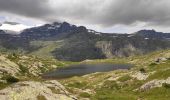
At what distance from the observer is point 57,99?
43.9 meters

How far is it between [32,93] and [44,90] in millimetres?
2687

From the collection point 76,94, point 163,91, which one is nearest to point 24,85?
point 76,94

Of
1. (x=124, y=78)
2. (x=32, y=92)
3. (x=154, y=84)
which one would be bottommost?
(x=124, y=78)

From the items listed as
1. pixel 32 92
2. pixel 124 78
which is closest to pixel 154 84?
pixel 124 78

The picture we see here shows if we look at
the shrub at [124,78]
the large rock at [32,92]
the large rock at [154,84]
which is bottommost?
the shrub at [124,78]

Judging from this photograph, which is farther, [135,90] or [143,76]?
[143,76]

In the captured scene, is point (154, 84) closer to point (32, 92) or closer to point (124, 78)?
point (124, 78)

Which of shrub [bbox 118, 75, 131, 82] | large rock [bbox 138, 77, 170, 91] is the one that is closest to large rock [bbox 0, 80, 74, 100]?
large rock [bbox 138, 77, 170, 91]

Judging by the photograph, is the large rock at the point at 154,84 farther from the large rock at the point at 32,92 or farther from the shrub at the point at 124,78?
the large rock at the point at 32,92

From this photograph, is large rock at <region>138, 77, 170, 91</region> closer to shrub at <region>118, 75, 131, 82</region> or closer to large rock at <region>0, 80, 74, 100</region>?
shrub at <region>118, 75, 131, 82</region>

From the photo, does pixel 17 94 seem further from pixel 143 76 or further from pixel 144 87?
pixel 143 76

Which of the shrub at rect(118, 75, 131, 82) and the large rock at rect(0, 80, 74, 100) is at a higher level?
the large rock at rect(0, 80, 74, 100)

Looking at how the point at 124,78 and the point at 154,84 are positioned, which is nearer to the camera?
the point at 154,84

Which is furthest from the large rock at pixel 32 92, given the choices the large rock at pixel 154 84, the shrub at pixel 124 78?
the shrub at pixel 124 78
